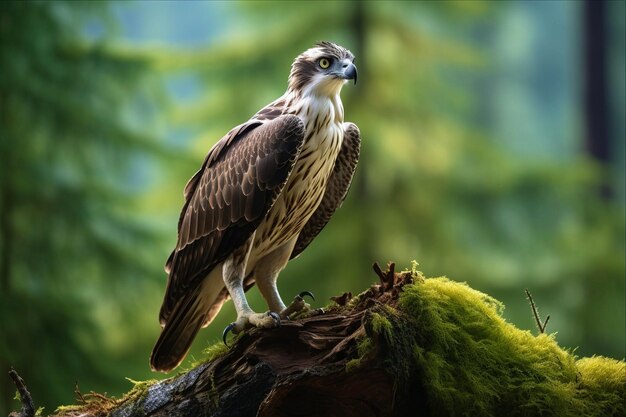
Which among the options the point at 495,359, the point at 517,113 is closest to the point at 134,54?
the point at 495,359

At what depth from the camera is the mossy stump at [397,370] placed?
152 inches

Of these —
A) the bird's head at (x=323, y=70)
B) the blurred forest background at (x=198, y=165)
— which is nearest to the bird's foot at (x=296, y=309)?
the bird's head at (x=323, y=70)

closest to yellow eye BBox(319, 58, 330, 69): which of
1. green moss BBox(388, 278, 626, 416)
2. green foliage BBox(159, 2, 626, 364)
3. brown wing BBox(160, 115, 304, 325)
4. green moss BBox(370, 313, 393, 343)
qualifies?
brown wing BBox(160, 115, 304, 325)

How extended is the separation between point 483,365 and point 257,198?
1.53 metres

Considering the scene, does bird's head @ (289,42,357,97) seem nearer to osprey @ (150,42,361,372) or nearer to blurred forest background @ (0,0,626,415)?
osprey @ (150,42,361,372)

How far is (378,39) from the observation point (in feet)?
35.4

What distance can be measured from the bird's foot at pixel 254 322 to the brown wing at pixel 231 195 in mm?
471

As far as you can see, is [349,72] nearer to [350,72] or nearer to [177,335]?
[350,72]

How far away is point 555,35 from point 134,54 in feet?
79.1

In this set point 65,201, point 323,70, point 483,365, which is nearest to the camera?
point 483,365

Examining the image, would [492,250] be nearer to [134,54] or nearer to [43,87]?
[134,54]

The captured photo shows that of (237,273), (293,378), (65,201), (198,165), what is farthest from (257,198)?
(198,165)

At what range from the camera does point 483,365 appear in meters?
4.09

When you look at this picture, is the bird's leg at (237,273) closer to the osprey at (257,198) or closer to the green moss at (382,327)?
the osprey at (257,198)
